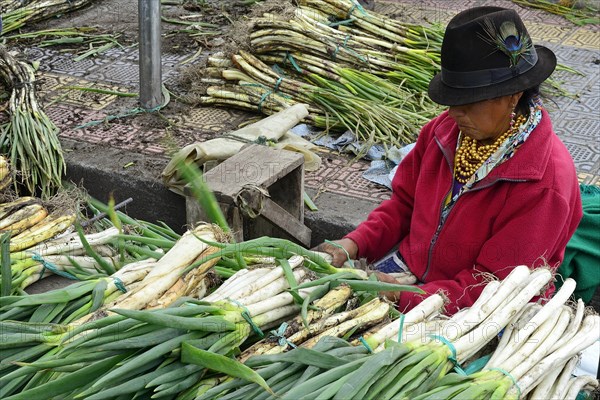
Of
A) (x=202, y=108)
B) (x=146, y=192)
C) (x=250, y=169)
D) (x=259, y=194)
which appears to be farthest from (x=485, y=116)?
(x=202, y=108)

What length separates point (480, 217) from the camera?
2.68m

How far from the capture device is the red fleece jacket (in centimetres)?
252

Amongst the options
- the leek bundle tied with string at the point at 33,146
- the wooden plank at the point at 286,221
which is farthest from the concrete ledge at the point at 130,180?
the wooden plank at the point at 286,221

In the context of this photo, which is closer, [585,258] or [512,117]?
[512,117]

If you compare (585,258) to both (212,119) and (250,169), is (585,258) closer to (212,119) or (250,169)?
(250,169)

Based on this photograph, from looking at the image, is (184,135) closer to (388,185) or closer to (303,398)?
(388,185)

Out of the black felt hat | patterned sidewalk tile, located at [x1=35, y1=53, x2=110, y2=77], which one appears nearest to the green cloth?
the black felt hat

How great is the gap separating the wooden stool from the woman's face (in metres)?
1.04

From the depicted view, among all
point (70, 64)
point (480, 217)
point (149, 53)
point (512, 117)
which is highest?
point (512, 117)

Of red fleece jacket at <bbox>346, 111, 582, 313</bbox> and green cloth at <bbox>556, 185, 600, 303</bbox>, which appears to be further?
green cloth at <bbox>556, 185, 600, 303</bbox>

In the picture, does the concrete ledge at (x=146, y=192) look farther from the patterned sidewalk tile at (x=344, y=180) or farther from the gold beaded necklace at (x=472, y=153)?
the gold beaded necklace at (x=472, y=153)

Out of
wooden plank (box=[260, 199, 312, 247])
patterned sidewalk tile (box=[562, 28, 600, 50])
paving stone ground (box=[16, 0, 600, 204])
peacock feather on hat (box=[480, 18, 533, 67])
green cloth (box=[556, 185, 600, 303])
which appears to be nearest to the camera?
peacock feather on hat (box=[480, 18, 533, 67])

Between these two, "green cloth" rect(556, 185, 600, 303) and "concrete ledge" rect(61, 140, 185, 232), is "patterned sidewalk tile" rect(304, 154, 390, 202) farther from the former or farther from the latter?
"green cloth" rect(556, 185, 600, 303)

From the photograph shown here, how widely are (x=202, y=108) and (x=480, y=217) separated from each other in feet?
8.66
